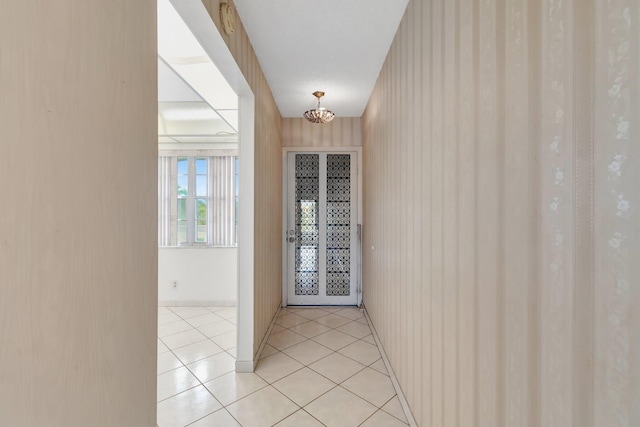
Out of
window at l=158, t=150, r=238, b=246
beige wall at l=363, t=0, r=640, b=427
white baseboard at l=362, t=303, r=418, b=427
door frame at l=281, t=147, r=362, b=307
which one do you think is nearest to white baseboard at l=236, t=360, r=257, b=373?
white baseboard at l=362, t=303, r=418, b=427

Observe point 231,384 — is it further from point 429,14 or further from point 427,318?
point 429,14

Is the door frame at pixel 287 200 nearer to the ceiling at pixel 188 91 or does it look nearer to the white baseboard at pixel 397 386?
the ceiling at pixel 188 91

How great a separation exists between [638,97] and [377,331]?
2.87 meters

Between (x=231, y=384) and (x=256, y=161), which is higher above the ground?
(x=256, y=161)

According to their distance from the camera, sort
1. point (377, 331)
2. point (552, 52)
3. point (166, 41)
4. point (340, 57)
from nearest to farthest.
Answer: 1. point (552, 52)
2. point (166, 41)
3. point (340, 57)
4. point (377, 331)

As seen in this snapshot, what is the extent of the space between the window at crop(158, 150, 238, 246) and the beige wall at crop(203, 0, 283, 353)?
3.47ft

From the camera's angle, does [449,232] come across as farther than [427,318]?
No

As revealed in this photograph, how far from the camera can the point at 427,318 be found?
157cm

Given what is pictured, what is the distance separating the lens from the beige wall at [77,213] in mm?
549

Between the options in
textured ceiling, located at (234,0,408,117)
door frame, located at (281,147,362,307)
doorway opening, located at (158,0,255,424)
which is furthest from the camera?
door frame, located at (281,147,362,307)

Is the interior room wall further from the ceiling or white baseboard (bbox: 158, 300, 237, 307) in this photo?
the ceiling

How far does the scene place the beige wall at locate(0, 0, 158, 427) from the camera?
21.6 inches

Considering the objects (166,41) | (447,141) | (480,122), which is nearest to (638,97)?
(480,122)

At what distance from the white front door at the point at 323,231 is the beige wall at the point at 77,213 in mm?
3234
